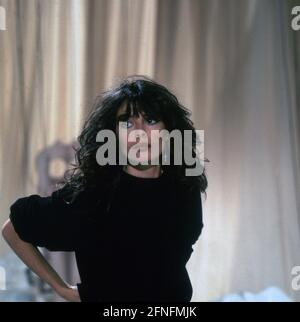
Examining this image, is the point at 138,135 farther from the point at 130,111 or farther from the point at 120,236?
the point at 120,236

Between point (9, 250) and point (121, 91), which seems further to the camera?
point (9, 250)

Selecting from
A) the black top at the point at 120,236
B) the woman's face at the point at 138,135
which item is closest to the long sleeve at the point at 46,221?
the black top at the point at 120,236

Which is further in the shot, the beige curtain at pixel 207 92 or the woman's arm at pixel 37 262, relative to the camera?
the beige curtain at pixel 207 92

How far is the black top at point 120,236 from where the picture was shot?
1.34m

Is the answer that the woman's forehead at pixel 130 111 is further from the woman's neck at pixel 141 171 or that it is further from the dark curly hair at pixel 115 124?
the woman's neck at pixel 141 171

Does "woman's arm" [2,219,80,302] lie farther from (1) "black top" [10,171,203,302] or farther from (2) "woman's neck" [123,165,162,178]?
(2) "woman's neck" [123,165,162,178]

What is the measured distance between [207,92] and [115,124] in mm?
382

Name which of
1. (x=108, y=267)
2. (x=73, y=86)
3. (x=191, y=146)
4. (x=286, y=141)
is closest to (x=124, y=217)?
(x=108, y=267)

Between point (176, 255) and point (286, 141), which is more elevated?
point (286, 141)

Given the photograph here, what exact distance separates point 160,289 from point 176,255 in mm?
112
